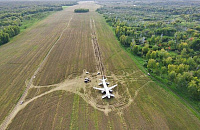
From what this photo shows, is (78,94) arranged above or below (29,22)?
below

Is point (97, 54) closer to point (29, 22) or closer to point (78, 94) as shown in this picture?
point (78, 94)

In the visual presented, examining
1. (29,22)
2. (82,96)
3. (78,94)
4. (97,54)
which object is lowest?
(82,96)

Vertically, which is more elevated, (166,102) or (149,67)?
(149,67)

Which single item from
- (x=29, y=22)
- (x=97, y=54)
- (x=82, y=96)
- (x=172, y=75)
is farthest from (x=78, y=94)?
(x=29, y=22)

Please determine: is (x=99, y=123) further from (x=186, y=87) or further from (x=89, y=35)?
(x=89, y=35)

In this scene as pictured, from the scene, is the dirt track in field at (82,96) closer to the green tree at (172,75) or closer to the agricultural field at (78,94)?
the agricultural field at (78,94)

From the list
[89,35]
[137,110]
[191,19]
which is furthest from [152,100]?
[191,19]

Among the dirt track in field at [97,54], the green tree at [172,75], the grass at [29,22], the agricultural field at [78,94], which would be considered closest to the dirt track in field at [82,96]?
the agricultural field at [78,94]

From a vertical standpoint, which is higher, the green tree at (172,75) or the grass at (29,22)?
the grass at (29,22)
